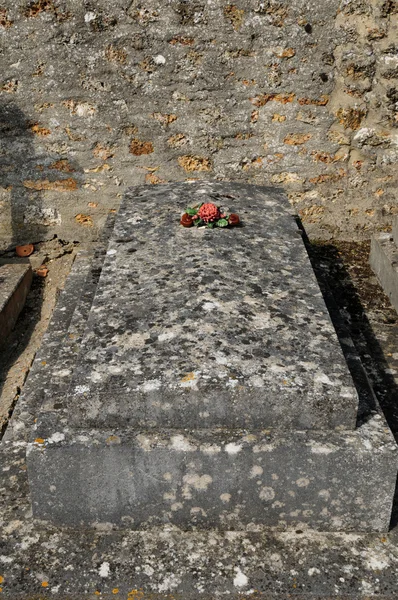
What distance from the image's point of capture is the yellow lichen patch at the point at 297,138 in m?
4.61

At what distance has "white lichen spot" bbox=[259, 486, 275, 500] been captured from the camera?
2.20 meters

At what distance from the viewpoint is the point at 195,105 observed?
14.8ft

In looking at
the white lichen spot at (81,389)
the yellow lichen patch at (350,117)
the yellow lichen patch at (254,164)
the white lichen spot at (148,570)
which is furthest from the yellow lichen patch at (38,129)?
the white lichen spot at (148,570)

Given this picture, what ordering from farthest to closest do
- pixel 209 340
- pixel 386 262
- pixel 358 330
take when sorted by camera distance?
pixel 386 262, pixel 358 330, pixel 209 340

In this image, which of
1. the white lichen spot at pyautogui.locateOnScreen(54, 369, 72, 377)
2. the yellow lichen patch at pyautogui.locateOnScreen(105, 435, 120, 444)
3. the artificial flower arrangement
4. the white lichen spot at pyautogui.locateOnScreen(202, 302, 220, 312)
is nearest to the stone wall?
the artificial flower arrangement

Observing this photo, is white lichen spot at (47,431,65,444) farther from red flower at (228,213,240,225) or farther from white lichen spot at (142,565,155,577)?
red flower at (228,213,240,225)

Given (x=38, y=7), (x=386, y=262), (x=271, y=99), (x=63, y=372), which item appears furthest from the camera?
(x=271, y=99)

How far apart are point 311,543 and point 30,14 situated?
12.3 feet

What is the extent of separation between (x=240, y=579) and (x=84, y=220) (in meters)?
3.31

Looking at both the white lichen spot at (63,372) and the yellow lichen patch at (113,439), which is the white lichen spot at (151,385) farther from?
the white lichen spot at (63,372)

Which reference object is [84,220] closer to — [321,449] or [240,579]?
[321,449]

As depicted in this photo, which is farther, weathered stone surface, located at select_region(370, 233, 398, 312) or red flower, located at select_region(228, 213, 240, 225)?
weathered stone surface, located at select_region(370, 233, 398, 312)

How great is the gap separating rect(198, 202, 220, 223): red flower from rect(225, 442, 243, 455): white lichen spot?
1.43 m

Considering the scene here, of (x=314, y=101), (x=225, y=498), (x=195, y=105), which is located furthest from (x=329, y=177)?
(x=225, y=498)
